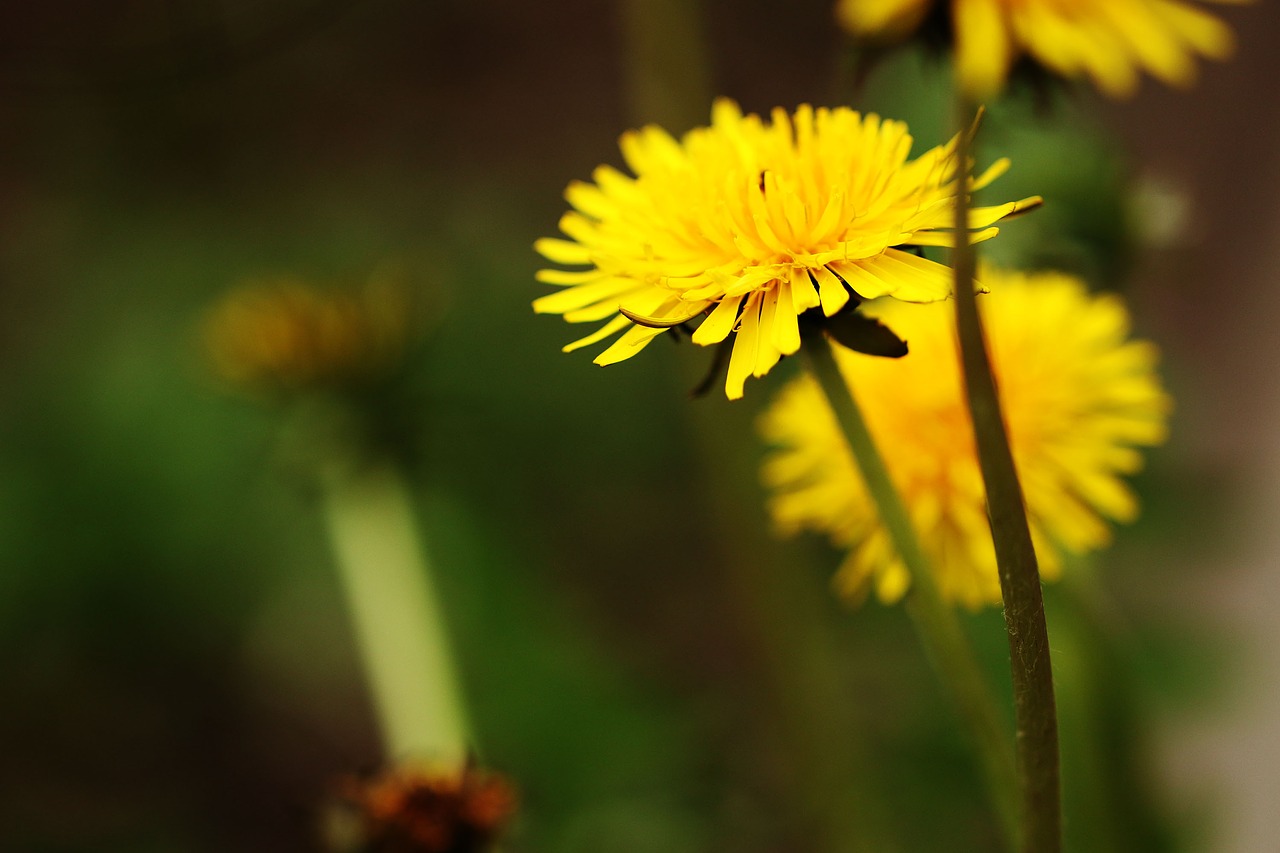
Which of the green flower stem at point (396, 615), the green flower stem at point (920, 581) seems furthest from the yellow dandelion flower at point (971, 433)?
the green flower stem at point (396, 615)

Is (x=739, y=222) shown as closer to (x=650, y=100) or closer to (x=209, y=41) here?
(x=650, y=100)

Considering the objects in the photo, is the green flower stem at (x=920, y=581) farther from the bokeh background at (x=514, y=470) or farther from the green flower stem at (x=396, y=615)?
the green flower stem at (x=396, y=615)

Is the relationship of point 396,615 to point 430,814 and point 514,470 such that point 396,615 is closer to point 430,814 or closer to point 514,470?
point 430,814

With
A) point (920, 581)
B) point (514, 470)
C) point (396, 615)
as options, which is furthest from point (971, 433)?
point (514, 470)

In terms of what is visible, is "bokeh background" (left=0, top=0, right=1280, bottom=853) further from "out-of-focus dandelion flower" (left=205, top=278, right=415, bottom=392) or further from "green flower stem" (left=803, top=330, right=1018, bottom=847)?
"green flower stem" (left=803, top=330, right=1018, bottom=847)

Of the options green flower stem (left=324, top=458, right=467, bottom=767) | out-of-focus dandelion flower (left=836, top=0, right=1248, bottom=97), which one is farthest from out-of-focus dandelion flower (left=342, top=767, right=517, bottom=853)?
out-of-focus dandelion flower (left=836, top=0, right=1248, bottom=97)

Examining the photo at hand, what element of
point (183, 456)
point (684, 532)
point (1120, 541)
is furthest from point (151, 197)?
point (1120, 541)
